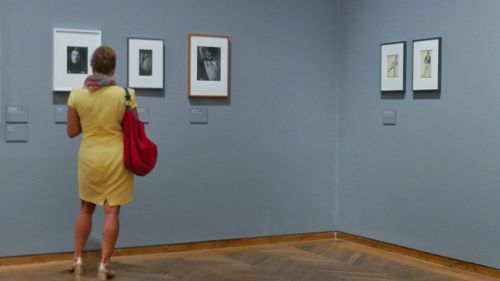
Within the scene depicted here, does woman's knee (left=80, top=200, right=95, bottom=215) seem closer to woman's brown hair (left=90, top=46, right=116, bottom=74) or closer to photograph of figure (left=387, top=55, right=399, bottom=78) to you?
woman's brown hair (left=90, top=46, right=116, bottom=74)

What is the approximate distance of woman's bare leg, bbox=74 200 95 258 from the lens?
507 centimetres

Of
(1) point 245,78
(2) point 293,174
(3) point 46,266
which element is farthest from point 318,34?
(3) point 46,266

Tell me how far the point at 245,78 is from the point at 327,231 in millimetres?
1635

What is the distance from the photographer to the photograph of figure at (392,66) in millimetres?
6013

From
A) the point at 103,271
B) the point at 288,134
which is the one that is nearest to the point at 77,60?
the point at 103,271

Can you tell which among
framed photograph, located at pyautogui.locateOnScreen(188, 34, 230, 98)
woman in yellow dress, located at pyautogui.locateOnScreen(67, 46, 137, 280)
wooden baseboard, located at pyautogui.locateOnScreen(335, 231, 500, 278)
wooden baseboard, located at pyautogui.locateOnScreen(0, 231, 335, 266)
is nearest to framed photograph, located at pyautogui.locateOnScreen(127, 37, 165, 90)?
framed photograph, located at pyautogui.locateOnScreen(188, 34, 230, 98)

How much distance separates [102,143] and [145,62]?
1.15 meters

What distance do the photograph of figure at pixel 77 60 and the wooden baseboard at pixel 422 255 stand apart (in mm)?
2792

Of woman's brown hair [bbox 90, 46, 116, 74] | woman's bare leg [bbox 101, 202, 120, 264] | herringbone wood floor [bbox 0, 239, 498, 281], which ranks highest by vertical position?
woman's brown hair [bbox 90, 46, 116, 74]

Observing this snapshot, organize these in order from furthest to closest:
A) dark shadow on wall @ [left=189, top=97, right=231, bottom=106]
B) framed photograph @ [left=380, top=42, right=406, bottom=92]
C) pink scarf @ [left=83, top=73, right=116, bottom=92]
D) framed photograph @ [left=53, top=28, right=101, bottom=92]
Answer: dark shadow on wall @ [left=189, top=97, right=231, bottom=106]
framed photograph @ [left=380, top=42, right=406, bottom=92]
framed photograph @ [left=53, top=28, right=101, bottom=92]
pink scarf @ [left=83, top=73, right=116, bottom=92]

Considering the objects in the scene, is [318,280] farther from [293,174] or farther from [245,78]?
[245,78]

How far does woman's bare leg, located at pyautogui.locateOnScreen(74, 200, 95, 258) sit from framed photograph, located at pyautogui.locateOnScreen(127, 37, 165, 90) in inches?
45.4

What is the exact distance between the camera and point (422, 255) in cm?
582

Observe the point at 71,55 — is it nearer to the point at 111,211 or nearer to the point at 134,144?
the point at 134,144
